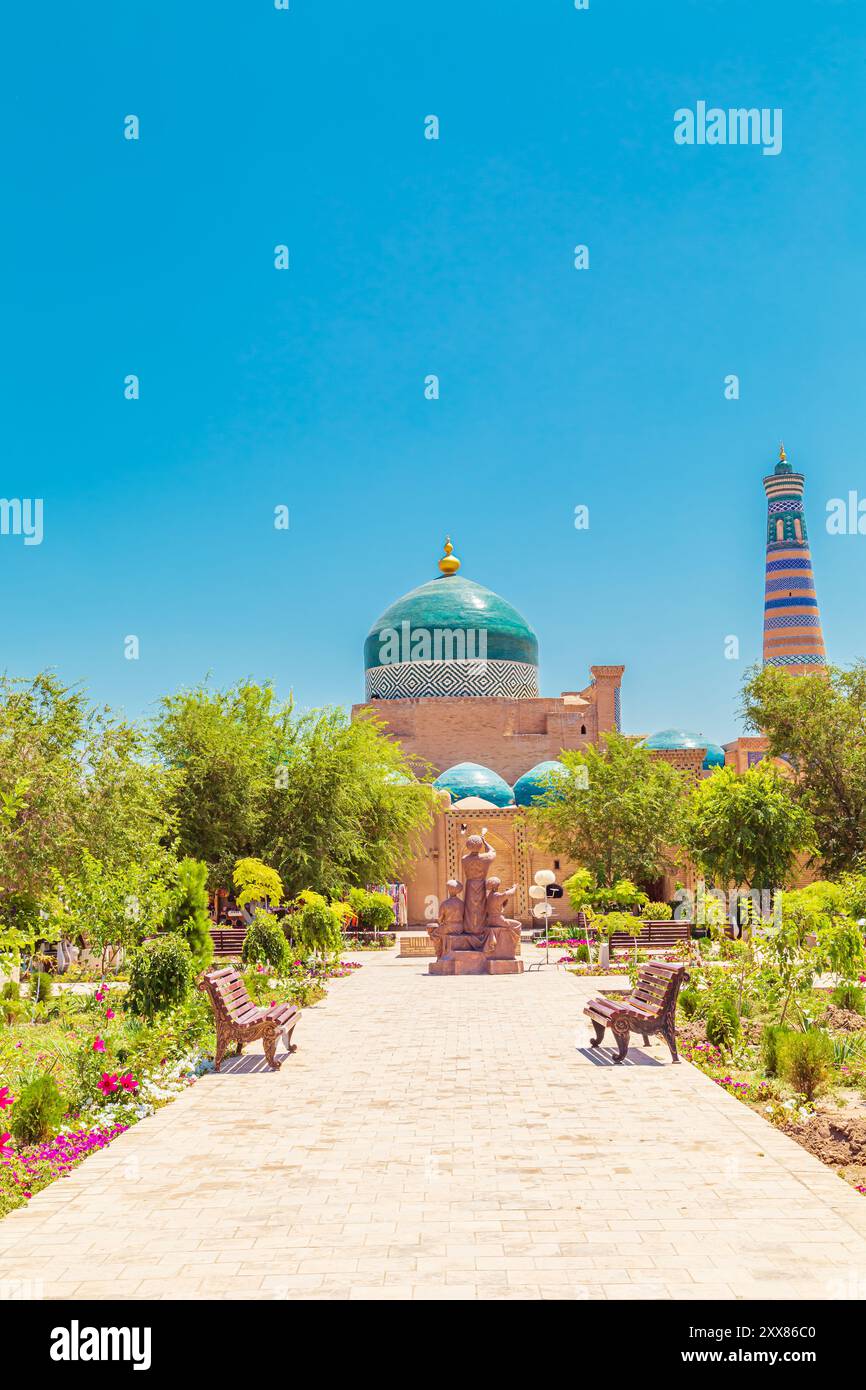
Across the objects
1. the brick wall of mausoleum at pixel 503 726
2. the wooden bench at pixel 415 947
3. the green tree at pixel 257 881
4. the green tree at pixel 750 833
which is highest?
the brick wall of mausoleum at pixel 503 726

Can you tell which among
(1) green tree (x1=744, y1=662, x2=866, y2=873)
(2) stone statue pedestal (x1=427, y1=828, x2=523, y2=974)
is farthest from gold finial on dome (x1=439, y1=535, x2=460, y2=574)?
(2) stone statue pedestal (x1=427, y1=828, x2=523, y2=974)

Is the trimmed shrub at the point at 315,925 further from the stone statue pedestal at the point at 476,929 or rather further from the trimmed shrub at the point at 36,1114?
the trimmed shrub at the point at 36,1114

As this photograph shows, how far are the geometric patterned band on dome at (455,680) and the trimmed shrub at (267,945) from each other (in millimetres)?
24698

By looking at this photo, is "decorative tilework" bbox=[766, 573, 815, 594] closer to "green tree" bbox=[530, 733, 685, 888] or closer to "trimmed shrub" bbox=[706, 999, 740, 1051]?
"green tree" bbox=[530, 733, 685, 888]

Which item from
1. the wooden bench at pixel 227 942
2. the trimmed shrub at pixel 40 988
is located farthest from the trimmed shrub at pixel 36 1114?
the wooden bench at pixel 227 942

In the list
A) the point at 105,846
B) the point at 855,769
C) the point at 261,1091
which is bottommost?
the point at 261,1091

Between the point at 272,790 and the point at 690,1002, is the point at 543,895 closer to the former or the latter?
the point at 272,790

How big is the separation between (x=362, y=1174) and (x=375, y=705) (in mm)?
33543

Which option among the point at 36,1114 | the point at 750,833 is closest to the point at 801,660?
the point at 750,833

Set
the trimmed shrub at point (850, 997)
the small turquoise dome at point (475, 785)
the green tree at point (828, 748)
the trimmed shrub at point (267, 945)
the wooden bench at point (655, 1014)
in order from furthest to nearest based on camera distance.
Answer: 1. the small turquoise dome at point (475, 785)
2. the green tree at point (828, 748)
3. the trimmed shrub at point (267, 945)
4. the trimmed shrub at point (850, 997)
5. the wooden bench at point (655, 1014)

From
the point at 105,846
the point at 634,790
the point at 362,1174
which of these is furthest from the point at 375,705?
the point at 362,1174

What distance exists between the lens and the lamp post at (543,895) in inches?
914
